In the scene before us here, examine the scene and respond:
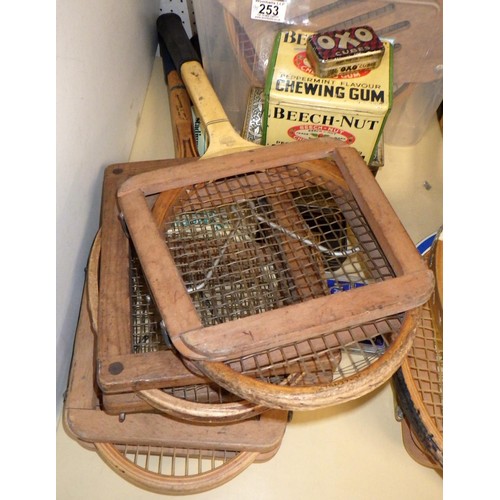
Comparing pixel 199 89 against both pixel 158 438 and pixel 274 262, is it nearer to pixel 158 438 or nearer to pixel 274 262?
pixel 274 262

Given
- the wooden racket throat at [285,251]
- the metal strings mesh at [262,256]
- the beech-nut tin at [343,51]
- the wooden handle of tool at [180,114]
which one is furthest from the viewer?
the wooden handle of tool at [180,114]

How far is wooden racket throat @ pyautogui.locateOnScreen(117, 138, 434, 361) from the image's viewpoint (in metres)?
0.46

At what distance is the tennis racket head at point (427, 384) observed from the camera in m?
0.60

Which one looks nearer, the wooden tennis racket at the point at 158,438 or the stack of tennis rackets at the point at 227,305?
the stack of tennis rackets at the point at 227,305

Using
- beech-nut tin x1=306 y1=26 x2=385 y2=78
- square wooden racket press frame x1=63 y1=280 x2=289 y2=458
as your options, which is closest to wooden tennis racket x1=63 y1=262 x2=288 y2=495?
square wooden racket press frame x1=63 y1=280 x2=289 y2=458

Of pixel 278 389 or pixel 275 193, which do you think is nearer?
pixel 278 389

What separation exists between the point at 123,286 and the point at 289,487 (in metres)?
0.32

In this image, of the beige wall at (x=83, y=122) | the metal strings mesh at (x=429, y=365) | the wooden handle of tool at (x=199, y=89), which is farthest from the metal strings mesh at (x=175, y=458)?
the wooden handle of tool at (x=199, y=89)

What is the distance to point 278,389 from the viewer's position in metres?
0.45

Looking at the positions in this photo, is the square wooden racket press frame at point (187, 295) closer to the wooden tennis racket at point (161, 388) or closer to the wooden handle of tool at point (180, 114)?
the wooden tennis racket at point (161, 388)
